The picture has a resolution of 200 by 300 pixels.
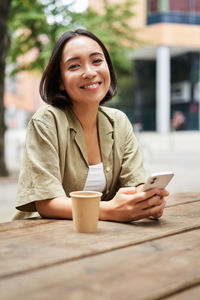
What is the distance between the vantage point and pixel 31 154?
1.97 metres

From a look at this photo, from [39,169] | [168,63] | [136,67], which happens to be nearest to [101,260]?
[39,169]

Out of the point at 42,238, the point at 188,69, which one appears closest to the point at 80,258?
the point at 42,238

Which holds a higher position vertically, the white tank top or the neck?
the neck

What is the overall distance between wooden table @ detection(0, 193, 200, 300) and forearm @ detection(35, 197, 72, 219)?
5cm

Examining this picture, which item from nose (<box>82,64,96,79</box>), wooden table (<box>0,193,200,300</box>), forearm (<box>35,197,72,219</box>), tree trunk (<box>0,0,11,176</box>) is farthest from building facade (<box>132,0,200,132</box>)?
wooden table (<box>0,193,200,300</box>)

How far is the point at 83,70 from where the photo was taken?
2141 millimetres

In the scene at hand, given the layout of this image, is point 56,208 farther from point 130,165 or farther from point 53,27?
point 53,27

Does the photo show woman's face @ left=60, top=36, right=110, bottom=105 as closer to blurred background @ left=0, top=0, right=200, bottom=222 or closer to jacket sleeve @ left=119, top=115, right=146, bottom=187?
jacket sleeve @ left=119, top=115, right=146, bottom=187

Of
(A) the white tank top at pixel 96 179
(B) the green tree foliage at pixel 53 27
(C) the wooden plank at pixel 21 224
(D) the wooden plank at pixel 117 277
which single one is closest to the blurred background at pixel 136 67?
(B) the green tree foliage at pixel 53 27

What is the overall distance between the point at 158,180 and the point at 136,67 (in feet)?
108

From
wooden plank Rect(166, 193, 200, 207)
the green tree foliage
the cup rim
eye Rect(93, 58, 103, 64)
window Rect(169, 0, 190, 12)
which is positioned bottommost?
wooden plank Rect(166, 193, 200, 207)

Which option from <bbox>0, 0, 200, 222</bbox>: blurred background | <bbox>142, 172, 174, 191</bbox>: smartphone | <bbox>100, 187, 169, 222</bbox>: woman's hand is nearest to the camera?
<bbox>142, 172, 174, 191</bbox>: smartphone

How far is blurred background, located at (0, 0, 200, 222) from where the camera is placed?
28.9 ft

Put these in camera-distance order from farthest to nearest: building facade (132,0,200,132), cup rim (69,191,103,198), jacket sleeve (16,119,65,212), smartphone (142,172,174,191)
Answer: building facade (132,0,200,132)
jacket sleeve (16,119,65,212)
smartphone (142,172,174,191)
cup rim (69,191,103,198)
